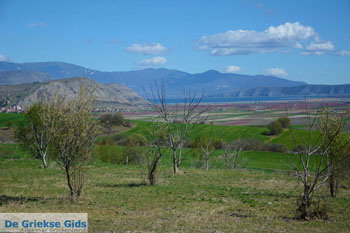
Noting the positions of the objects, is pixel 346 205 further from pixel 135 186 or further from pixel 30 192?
pixel 30 192

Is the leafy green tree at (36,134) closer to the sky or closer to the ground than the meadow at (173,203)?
closer to the sky

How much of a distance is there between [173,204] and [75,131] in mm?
4653

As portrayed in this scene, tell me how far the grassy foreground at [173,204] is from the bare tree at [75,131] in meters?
1.45

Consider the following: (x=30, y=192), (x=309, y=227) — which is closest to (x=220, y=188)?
(x=309, y=227)

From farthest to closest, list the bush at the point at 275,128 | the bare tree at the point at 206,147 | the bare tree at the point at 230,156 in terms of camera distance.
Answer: the bush at the point at 275,128, the bare tree at the point at 230,156, the bare tree at the point at 206,147

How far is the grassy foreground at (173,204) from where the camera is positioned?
965 centimetres

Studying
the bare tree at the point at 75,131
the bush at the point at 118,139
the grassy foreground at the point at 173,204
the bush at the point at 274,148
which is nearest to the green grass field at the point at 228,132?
the bush at the point at 118,139

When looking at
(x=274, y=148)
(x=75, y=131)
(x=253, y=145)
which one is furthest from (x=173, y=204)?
(x=253, y=145)

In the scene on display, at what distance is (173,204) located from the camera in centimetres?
1266

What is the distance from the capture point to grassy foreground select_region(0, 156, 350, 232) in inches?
380

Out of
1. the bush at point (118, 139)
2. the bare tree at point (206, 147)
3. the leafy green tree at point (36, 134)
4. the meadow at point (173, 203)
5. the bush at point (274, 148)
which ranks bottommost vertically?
the bush at point (274, 148)

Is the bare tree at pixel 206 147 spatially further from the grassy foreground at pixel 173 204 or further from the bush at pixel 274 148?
the bush at pixel 274 148

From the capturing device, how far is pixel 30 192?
1401 cm

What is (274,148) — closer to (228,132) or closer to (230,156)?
(228,132)
